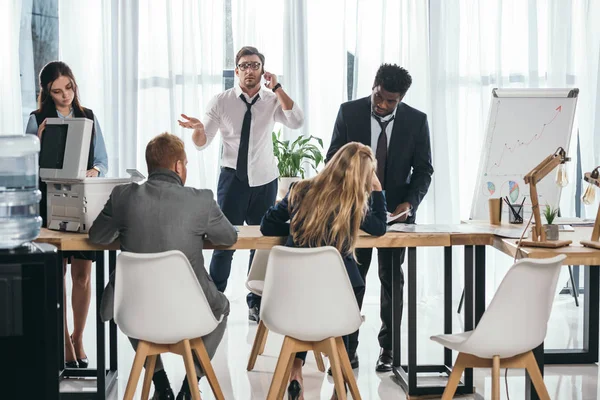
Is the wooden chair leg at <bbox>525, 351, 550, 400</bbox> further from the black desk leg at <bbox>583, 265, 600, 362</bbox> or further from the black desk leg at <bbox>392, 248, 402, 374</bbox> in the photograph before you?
the black desk leg at <bbox>583, 265, 600, 362</bbox>

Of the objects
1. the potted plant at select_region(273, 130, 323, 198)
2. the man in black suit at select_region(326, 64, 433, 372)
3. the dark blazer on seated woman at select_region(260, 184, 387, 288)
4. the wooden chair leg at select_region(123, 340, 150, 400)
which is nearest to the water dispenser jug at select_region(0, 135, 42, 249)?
the wooden chair leg at select_region(123, 340, 150, 400)

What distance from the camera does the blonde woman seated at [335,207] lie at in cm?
315

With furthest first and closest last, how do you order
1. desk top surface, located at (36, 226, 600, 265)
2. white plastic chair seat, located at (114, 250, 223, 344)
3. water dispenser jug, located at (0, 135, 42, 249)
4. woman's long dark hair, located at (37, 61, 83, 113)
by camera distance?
woman's long dark hair, located at (37, 61, 83, 113) < desk top surface, located at (36, 226, 600, 265) < white plastic chair seat, located at (114, 250, 223, 344) < water dispenser jug, located at (0, 135, 42, 249)

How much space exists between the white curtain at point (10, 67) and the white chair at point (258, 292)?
236 centimetres

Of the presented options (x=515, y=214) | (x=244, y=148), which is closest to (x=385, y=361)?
(x=515, y=214)

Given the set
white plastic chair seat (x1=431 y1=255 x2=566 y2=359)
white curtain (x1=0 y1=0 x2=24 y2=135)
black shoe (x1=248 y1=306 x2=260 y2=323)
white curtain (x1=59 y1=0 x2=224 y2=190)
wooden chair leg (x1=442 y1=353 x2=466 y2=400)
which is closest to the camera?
white plastic chair seat (x1=431 y1=255 x2=566 y2=359)

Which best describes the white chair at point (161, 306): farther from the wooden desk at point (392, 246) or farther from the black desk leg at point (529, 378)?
the black desk leg at point (529, 378)

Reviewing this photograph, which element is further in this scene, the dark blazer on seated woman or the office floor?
the office floor

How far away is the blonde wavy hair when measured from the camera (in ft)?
10.3

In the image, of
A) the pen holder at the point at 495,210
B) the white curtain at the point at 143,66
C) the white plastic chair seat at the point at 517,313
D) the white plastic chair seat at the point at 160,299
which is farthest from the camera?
the white curtain at the point at 143,66

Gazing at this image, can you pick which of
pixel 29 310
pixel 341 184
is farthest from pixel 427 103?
pixel 29 310

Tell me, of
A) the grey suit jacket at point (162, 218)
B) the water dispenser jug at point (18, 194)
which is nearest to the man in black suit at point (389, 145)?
the grey suit jacket at point (162, 218)

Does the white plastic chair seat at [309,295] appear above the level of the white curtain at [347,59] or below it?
below

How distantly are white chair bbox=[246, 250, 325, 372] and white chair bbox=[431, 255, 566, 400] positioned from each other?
121 centimetres
